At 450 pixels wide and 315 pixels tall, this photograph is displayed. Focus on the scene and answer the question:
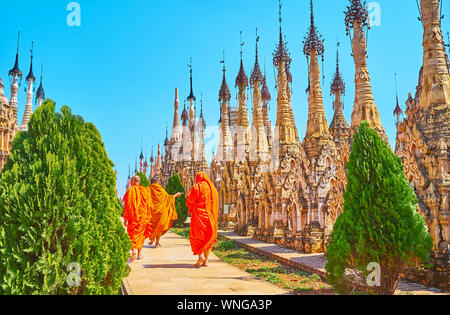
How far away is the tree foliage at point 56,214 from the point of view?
3857 millimetres

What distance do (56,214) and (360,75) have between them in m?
9.72

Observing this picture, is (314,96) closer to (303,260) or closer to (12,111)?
(303,260)

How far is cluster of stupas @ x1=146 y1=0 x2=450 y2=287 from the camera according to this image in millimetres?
7387

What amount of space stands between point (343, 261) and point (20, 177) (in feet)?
15.6

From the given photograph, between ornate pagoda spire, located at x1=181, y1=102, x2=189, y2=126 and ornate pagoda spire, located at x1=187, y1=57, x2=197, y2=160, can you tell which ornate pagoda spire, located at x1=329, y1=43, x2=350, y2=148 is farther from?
ornate pagoda spire, located at x1=181, y1=102, x2=189, y2=126

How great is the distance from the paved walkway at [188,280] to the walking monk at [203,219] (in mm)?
525

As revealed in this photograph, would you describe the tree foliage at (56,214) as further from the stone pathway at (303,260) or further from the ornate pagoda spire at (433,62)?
the ornate pagoda spire at (433,62)

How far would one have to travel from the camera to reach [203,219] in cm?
935

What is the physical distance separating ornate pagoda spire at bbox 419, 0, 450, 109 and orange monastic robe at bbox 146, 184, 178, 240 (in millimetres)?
9163

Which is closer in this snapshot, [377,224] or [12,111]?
[377,224]

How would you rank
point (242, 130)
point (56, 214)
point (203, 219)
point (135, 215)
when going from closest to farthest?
point (56, 214)
point (203, 219)
point (135, 215)
point (242, 130)

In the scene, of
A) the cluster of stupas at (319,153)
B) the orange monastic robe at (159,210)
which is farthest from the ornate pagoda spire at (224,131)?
the orange monastic robe at (159,210)

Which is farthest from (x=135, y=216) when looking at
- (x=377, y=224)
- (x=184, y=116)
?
(x=184, y=116)
